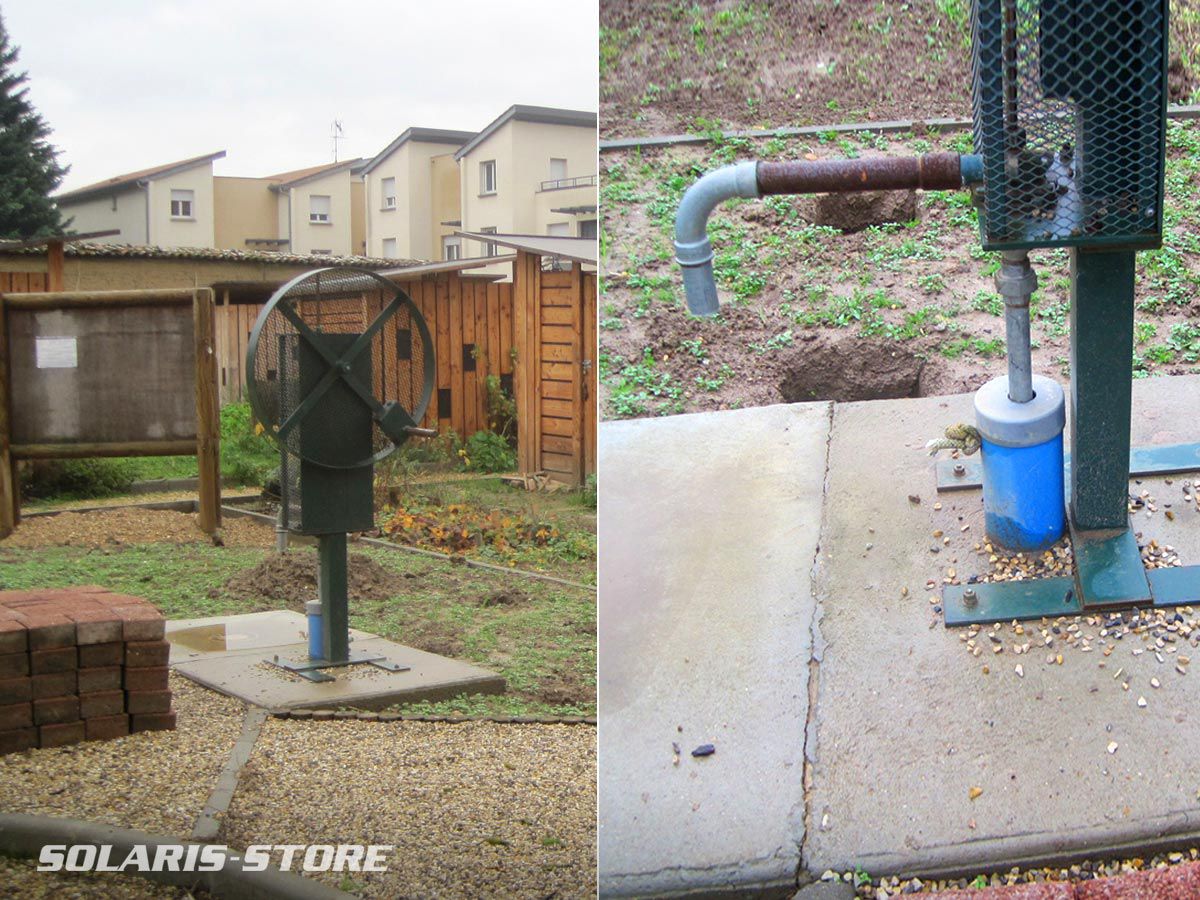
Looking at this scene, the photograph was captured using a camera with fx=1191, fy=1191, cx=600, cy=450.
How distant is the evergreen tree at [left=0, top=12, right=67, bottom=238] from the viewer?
1.61m

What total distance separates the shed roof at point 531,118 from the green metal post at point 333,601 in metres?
0.79

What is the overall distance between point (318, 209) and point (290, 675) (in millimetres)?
794

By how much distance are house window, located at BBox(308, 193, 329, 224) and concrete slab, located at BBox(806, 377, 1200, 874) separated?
1198mm

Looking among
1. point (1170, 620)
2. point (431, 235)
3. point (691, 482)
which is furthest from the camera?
point (691, 482)

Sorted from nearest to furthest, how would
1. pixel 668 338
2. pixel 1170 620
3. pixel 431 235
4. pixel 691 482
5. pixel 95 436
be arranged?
pixel 95 436
pixel 431 235
pixel 1170 620
pixel 691 482
pixel 668 338

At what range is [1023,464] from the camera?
7.84 ft

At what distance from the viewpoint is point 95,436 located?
169cm

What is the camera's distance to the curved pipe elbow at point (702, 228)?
1845mm

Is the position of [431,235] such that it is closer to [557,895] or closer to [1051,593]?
[557,895]

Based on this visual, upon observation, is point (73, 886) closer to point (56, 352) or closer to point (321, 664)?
point (321, 664)

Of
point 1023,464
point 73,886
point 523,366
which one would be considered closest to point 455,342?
point 523,366

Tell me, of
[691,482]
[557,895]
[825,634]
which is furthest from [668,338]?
[557,895]

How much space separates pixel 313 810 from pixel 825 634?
3.37 ft

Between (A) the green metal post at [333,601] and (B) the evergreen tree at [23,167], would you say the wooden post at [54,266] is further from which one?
(A) the green metal post at [333,601]
